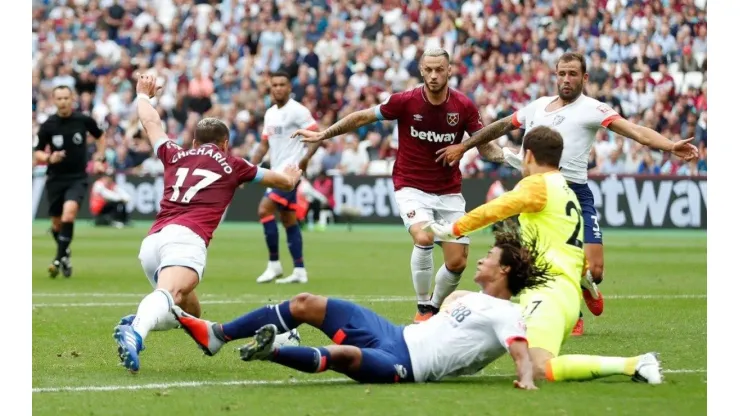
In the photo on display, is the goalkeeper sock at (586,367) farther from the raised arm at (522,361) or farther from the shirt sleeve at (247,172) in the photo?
the shirt sleeve at (247,172)

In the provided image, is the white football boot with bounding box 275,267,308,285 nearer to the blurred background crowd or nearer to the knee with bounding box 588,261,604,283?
the knee with bounding box 588,261,604,283

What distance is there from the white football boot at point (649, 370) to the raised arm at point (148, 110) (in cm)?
397

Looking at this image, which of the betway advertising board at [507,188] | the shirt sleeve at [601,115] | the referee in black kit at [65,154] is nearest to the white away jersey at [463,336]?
the shirt sleeve at [601,115]

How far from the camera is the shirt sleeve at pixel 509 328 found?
748 centimetres

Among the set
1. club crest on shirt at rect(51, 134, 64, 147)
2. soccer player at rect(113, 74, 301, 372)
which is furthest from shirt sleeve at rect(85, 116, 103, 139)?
soccer player at rect(113, 74, 301, 372)

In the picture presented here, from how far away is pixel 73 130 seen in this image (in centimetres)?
1767

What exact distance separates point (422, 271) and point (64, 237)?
704 cm

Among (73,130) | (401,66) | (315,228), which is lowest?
(315,228)

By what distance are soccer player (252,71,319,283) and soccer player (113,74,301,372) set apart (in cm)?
709

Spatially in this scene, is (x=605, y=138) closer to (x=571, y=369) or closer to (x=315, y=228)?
(x=315, y=228)

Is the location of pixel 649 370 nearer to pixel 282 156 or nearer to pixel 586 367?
pixel 586 367

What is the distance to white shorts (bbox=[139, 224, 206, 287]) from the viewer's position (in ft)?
29.7

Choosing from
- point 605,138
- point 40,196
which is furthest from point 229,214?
point 605,138
